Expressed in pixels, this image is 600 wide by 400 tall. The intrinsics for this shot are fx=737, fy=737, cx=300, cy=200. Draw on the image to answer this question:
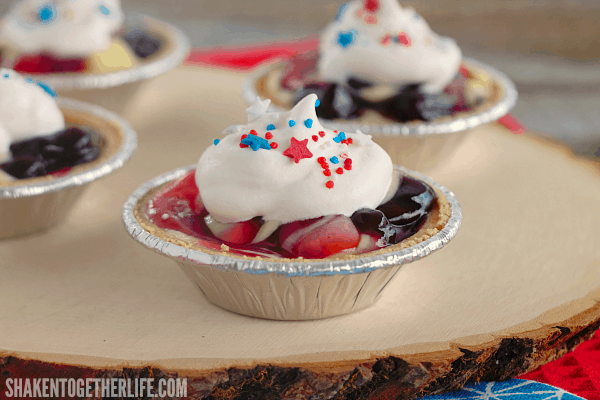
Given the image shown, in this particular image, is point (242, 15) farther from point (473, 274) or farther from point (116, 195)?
point (473, 274)

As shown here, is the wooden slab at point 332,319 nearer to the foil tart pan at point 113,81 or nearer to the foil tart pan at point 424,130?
the foil tart pan at point 424,130

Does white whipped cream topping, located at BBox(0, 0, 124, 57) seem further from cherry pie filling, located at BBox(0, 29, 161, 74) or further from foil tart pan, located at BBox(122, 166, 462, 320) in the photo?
foil tart pan, located at BBox(122, 166, 462, 320)

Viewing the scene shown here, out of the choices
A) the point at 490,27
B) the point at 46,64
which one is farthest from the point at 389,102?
the point at 490,27

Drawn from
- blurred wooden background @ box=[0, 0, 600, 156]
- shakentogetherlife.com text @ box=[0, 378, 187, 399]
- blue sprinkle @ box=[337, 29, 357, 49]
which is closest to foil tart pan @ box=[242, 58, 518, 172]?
blue sprinkle @ box=[337, 29, 357, 49]

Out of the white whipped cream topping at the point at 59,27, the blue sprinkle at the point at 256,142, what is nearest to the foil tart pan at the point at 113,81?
the white whipped cream topping at the point at 59,27

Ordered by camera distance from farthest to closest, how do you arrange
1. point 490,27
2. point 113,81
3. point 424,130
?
1. point 490,27
2. point 113,81
3. point 424,130

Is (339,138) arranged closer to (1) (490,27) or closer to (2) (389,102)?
A: (2) (389,102)
